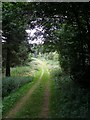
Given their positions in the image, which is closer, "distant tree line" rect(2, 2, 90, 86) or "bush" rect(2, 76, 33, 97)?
"distant tree line" rect(2, 2, 90, 86)

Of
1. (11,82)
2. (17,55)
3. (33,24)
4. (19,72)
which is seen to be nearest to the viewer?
(33,24)

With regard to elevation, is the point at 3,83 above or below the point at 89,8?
below

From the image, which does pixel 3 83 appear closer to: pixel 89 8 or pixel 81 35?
pixel 81 35

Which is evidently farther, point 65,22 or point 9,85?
point 9,85

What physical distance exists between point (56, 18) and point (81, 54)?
4178mm

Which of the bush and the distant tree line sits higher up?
the distant tree line

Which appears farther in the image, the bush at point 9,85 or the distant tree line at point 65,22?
the bush at point 9,85

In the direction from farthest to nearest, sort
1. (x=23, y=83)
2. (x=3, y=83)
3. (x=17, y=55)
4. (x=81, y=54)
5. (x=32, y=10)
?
(x=17, y=55)
(x=23, y=83)
(x=3, y=83)
(x=81, y=54)
(x=32, y=10)

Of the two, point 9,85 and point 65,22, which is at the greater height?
point 65,22

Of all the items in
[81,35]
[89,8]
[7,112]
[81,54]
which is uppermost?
[89,8]

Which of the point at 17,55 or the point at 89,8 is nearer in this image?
the point at 89,8

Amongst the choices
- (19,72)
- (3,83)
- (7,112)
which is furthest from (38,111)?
(19,72)

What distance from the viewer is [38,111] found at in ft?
46.2

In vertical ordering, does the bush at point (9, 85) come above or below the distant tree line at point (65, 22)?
below
